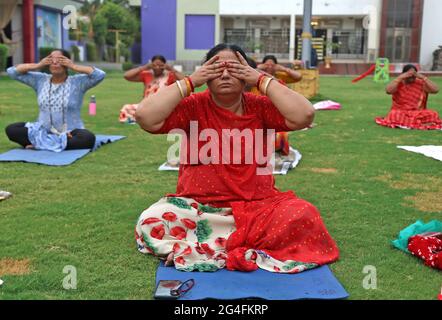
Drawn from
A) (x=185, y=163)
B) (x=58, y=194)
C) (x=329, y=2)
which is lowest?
(x=58, y=194)

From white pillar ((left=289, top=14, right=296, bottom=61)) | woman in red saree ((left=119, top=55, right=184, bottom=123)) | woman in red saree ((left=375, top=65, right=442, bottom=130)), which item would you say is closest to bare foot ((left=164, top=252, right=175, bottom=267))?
woman in red saree ((left=119, top=55, right=184, bottom=123))

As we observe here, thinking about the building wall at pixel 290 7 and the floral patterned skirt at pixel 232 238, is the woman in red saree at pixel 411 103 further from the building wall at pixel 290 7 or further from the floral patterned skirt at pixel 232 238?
the building wall at pixel 290 7

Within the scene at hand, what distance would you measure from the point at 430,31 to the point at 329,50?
5761 millimetres

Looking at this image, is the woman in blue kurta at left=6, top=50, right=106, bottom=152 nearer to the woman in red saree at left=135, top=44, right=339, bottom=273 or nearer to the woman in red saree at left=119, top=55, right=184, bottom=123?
the woman in red saree at left=119, top=55, right=184, bottom=123

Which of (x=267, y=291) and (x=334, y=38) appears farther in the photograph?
(x=334, y=38)

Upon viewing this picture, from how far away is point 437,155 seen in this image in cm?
700

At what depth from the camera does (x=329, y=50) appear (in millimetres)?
33031

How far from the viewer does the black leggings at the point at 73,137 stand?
711 cm

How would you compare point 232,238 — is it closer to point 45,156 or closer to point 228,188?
point 228,188

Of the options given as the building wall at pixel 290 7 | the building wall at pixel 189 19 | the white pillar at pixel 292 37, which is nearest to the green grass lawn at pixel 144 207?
the white pillar at pixel 292 37

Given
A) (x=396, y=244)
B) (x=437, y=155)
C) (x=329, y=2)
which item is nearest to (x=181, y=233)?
(x=396, y=244)

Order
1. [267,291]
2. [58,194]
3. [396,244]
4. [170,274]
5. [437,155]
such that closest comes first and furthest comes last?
[267,291], [170,274], [396,244], [58,194], [437,155]

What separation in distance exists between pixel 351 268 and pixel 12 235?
2.24 meters
